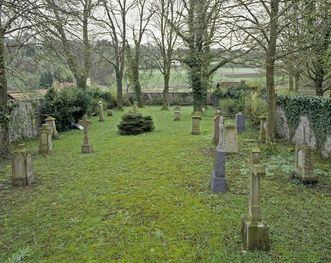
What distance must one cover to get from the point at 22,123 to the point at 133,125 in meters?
Result: 4.70

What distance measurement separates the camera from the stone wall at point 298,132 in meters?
8.51

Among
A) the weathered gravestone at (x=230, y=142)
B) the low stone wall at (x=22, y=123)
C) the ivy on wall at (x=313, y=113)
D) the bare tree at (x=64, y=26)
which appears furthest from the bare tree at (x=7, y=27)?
the ivy on wall at (x=313, y=113)

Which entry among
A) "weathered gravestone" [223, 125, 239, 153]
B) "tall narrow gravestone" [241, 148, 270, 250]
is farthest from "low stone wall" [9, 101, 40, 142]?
"tall narrow gravestone" [241, 148, 270, 250]

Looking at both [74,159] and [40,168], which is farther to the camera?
[74,159]

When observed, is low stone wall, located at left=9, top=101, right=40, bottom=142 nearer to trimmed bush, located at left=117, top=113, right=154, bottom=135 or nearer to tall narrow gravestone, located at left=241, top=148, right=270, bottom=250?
trimmed bush, located at left=117, top=113, right=154, bottom=135

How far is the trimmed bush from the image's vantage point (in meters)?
14.2

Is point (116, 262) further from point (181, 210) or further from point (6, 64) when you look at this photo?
point (6, 64)

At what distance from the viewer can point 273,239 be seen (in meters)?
4.30

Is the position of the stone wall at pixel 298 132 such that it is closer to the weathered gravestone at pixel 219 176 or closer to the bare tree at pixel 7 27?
the weathered gravestone at pixel 219 176

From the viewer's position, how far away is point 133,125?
46.6ft

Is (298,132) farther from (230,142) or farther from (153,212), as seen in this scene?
(153,212)

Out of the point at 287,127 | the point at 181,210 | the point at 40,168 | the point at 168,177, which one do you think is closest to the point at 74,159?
the point at 40,168

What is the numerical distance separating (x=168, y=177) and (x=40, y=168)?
370 centimetres

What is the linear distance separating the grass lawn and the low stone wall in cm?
381
